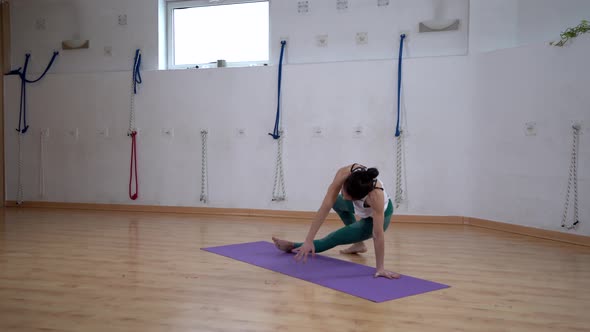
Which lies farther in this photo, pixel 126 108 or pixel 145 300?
pixel 126 108

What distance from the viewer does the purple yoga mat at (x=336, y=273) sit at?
2656 millimetres

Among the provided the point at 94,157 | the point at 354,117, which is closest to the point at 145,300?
the point at 354,117

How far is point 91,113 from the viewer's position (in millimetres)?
6625

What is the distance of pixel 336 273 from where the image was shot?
3070mm

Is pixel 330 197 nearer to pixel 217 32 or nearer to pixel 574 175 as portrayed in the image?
pixel 574 175

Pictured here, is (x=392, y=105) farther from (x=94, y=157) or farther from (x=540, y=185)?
(x=94, y=157)

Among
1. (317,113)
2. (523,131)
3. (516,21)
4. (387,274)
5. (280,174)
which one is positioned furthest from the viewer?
(280,174)

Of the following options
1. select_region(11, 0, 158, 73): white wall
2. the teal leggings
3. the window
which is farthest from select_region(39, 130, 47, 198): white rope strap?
the teal leggings

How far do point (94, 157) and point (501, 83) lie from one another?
200 inches

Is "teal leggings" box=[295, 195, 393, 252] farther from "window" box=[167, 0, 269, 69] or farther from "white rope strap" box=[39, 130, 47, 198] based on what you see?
"white rope strap" box=[39, 130, 47, 198]

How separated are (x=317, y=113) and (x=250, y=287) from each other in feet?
11.0

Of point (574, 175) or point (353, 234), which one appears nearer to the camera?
point (353, 234)

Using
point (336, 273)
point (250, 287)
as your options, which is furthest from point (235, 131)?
point (250, 287)

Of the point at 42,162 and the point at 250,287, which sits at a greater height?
the point at 42,162
